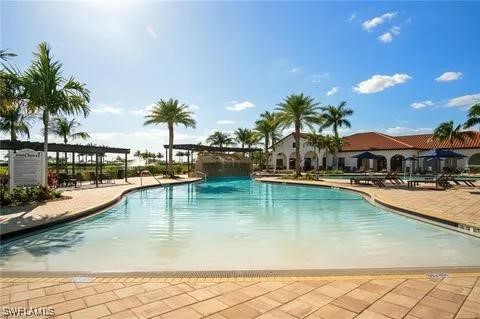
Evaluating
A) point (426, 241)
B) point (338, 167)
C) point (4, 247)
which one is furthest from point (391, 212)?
point (338, 167)

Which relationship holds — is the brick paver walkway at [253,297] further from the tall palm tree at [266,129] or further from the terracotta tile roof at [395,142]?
the terracotta tile roof at [395,142]

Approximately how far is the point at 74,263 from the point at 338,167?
140 ft

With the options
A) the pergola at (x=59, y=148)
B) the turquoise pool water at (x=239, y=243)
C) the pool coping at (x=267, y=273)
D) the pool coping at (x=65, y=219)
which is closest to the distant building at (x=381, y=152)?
the pergola at (x=59, y=148)

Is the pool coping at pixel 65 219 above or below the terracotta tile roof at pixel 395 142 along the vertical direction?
below

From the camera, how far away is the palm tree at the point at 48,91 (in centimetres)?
1217

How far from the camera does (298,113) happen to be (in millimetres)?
29078

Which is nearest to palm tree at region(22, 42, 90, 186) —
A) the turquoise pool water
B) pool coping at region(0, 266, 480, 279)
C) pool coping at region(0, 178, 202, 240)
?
pool coping at region(0, 178, 202, 240)

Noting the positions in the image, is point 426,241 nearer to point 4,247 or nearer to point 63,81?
point 4,247

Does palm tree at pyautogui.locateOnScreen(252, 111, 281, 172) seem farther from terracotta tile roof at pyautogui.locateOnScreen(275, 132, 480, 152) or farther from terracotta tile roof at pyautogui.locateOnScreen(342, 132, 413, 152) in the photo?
terracotta tile roof at pyautogui.locateOnScreen(342, 132, 413, 152)

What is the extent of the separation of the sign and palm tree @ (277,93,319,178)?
20.2 m

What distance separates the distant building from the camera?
3788 cm

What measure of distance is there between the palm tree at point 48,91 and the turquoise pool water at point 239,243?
4.65 m

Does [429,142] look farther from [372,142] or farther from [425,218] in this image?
[425,218]

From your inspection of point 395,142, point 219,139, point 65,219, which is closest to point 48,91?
point 65,219
